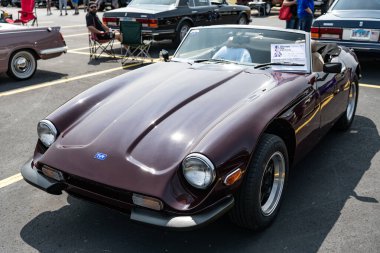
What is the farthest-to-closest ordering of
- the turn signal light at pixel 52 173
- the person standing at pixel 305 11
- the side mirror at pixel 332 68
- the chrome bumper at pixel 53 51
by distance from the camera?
the person standing at pixel 305 11
the chrome bumper at pixel 53 51
the side mirror at pixel 332 68
the turn signal light at pixel 52 173

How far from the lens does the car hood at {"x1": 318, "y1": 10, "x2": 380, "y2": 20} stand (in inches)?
302

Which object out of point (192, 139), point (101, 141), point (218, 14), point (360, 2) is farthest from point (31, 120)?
point (218, 14)

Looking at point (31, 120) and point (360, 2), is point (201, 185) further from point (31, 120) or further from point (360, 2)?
point (360, 2)

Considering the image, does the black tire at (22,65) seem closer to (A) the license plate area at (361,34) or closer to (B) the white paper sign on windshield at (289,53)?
(B) the white paper sign on windshield at (289,53)

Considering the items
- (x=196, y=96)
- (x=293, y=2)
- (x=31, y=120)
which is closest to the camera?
(x=196, y=96)

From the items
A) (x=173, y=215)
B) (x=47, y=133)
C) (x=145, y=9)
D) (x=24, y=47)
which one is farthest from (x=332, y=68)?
(x=145, y=9)

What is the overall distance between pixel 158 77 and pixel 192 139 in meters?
1.27

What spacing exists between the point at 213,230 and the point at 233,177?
675mm

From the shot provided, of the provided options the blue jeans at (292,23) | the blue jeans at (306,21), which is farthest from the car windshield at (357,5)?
the blue jeans at (292,23)

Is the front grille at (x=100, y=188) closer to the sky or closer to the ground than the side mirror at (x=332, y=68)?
closer to the ground

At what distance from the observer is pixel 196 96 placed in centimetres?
336

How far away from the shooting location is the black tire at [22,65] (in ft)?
25.7

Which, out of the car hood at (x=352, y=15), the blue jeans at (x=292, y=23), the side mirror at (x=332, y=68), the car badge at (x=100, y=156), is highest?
the car hood at (x=352, y=15)

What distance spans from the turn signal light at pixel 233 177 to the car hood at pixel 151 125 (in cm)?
27
